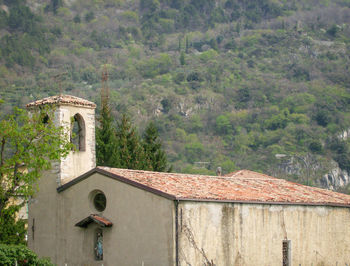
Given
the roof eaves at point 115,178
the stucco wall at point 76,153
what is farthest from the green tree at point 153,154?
the roof eaves at point 115,178

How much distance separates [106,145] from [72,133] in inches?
1042

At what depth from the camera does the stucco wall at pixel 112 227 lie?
28625 mm

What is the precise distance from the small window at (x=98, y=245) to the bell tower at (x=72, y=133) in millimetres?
3145

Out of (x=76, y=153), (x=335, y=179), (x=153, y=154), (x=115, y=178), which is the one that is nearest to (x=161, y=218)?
(x=115, y=178)

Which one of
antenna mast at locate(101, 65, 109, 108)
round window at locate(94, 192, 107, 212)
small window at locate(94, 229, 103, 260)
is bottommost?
small window at locate(94, 229, 103, 260)

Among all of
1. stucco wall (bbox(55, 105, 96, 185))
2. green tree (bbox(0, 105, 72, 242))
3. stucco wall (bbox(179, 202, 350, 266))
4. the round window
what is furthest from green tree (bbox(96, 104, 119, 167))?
green tree (bbox(0, 105, 72, 242))

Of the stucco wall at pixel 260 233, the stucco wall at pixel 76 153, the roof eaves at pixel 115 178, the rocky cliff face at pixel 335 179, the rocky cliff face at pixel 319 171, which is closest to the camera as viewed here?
the roof eaves at pixel 115 178

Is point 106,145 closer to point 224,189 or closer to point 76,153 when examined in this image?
point 76,153

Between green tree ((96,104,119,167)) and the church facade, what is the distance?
21080 millimetres

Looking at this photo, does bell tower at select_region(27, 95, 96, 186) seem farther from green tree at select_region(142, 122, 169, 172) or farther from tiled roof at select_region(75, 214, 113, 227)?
green tree at select_region(142, 122, 169, 172)

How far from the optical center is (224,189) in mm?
32594

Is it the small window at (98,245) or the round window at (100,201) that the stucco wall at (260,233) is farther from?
the small window at (98,245)

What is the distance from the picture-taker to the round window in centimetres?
3077

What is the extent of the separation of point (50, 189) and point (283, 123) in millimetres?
89250
